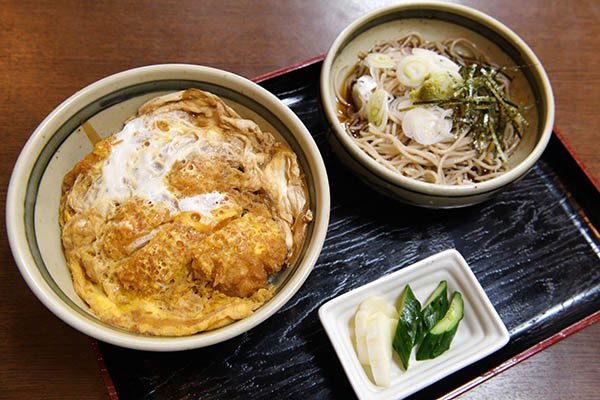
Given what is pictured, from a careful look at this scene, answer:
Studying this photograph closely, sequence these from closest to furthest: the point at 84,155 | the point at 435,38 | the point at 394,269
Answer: the point at 84,155 < the point at 394,269 < the point at 435,38

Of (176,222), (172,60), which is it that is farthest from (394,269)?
(172,60)

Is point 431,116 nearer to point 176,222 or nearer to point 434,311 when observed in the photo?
point 434,311

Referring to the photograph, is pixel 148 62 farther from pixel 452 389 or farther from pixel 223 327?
pixel 452 389

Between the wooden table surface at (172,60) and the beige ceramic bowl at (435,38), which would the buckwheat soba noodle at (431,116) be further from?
the wooden table surface at (172,60)

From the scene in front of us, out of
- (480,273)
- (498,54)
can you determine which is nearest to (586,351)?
(480,273)

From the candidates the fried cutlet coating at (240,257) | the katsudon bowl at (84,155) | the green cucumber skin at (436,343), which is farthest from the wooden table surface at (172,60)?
the fried cutlet coating at (240,257)
